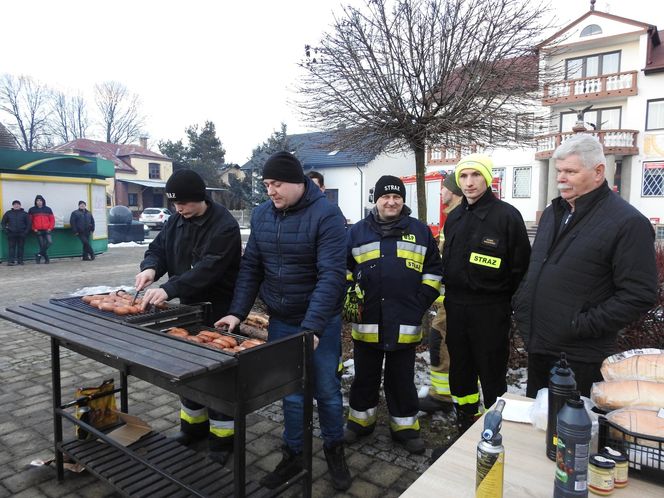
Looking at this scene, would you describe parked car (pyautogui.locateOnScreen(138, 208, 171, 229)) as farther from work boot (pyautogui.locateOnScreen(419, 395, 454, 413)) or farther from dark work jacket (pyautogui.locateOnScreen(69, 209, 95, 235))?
work boot (pyautogui.locateOnScreen(419, 395, 454, 413))

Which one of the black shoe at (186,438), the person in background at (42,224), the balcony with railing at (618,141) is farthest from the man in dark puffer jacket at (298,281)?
the balcony with railing at (618,141)

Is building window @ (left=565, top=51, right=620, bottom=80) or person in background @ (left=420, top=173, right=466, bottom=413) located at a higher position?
building window @ (left=565, top=51, right=620, bottom=80)

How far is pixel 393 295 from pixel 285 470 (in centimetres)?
137

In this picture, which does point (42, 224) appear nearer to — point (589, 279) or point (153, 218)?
point (589, 279)

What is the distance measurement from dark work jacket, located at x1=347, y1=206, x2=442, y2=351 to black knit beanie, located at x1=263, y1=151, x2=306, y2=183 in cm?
89

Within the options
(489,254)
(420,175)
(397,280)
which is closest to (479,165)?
(489,254)

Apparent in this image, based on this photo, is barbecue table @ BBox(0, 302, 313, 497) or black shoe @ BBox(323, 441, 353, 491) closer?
barbecue table @ BBox(0, 302, 313, 497)

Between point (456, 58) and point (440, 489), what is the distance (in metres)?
5.16

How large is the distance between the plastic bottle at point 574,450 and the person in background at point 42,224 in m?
15.5

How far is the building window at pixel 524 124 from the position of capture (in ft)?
20.7

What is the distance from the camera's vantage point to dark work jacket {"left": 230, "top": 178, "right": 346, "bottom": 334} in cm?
287

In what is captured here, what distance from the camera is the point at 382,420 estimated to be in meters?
4.02

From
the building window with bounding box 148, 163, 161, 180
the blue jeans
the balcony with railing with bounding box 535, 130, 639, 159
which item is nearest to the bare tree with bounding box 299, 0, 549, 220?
the blue jeans

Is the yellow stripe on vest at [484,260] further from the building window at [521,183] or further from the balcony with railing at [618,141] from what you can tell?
the building window at [521,183]
